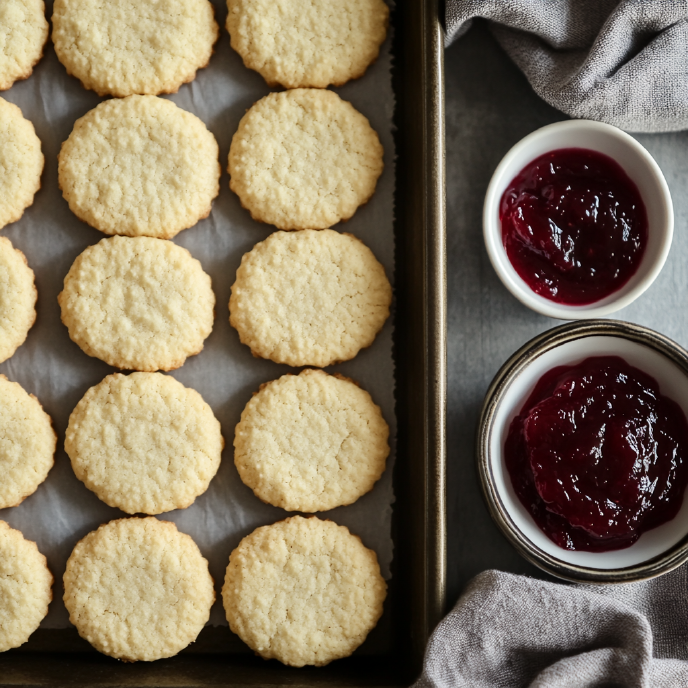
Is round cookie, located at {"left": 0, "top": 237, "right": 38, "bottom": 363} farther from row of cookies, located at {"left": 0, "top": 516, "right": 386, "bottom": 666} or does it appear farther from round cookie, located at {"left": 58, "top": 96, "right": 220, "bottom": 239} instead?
row of cookies, located at {"left": 0, "top": 516, "right": 386, "bottom": 666}

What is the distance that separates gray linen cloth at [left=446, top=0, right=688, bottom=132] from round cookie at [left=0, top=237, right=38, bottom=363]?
49.8 inches

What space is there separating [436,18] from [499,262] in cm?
61

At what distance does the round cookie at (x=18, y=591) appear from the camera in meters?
1.81

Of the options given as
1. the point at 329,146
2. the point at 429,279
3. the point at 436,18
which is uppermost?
the point at 436,18

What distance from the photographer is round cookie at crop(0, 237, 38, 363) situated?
1.86 m

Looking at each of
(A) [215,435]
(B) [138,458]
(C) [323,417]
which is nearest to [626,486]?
(C) [323,417]

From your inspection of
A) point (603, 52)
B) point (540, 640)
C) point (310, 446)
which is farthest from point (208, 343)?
point (603, 52)

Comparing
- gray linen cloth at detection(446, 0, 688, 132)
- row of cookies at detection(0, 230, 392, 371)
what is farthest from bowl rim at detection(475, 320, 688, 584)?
gray linen cloth at detection(446, 0, 688, 132)

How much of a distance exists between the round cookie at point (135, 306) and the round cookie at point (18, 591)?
0.52 meters

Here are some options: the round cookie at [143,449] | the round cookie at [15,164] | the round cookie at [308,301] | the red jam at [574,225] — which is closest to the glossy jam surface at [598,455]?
the red jam at [574,225]

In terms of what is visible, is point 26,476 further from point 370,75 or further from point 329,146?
point 370,75

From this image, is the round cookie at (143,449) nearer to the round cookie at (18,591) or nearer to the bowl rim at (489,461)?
the round cookie at (18,591)

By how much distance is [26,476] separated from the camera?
1843 mm

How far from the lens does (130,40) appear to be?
190 centimetres
